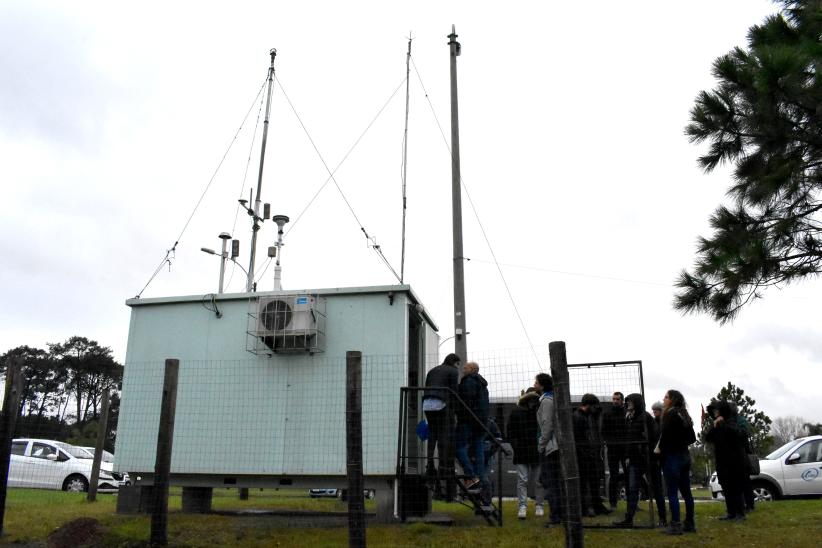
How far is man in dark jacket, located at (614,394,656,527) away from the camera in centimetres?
784

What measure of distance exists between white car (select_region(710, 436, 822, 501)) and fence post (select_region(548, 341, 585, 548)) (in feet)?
28.0

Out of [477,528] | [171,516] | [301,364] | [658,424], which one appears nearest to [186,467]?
Result: [171,516]

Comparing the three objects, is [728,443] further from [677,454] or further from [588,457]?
[588,457]

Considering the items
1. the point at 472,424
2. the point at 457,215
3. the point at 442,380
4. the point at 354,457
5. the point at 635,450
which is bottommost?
the point at 354,457

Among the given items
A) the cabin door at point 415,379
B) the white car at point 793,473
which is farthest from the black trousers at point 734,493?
the white car at point 793,473

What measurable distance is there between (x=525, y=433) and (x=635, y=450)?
4.90 feet

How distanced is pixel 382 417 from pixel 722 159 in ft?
17.3

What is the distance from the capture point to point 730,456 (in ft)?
28.3

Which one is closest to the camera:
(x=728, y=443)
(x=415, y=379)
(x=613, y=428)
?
(x=613, y=428)

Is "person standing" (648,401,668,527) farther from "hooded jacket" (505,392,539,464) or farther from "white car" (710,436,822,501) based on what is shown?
"white car" (710,436,822,501)

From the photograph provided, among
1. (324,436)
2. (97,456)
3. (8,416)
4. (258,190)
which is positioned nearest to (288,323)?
(324,436)

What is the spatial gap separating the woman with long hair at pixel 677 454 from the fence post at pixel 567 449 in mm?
2011

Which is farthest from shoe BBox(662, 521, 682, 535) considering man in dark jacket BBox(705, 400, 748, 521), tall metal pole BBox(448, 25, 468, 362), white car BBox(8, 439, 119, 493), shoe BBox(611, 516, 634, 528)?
white car BBox(8, 439, 119, 493)

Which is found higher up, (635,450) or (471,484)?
(635,450)
